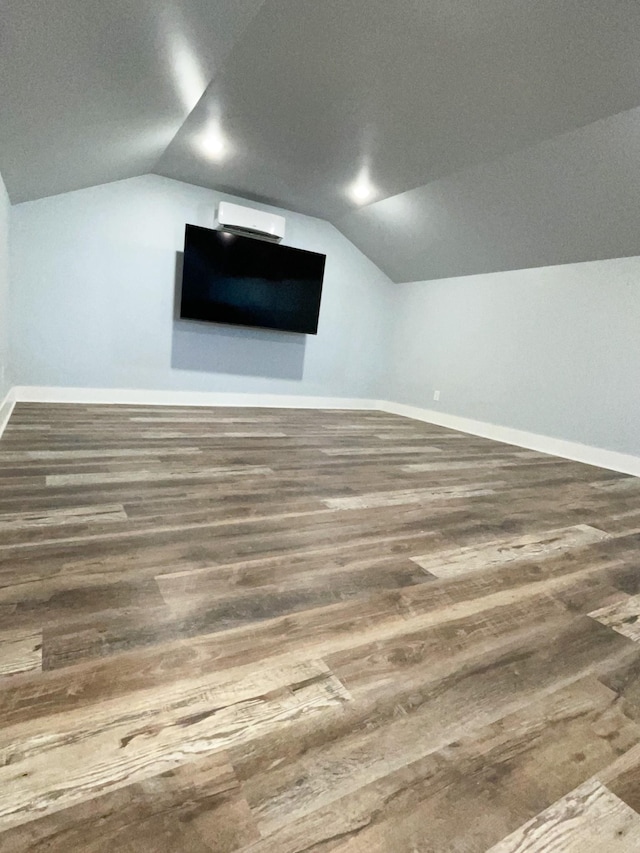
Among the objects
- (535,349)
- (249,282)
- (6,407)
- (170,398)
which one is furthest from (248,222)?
(535,349)

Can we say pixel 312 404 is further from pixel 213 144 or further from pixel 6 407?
pixel 6 407

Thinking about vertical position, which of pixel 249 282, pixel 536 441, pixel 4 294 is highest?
pixel 249 282

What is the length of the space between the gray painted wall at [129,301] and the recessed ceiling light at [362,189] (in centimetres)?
111

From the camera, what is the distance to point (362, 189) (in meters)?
4.84

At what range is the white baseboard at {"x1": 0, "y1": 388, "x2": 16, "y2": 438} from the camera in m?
3.54

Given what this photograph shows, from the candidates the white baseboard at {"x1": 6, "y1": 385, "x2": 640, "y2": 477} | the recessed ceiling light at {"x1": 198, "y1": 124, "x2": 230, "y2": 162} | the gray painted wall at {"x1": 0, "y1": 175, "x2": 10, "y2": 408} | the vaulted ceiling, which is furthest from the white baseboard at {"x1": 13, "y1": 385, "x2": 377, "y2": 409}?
the recessed ceiling light at {"x1": 198, "y1": 124, "x2": 230, "y2": 162}

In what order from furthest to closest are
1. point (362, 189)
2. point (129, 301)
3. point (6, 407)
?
point (129, 301) → point (362, 189) → point (6, 407)

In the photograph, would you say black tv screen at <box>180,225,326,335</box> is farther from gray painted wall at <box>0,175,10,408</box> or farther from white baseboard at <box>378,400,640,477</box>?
white baseboard at <box>378,400,640,477</box>

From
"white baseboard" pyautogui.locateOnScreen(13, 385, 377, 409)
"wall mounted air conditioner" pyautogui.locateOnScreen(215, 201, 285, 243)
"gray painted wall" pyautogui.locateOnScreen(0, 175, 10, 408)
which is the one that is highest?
"wall mounted air conditioner" pyautogui.locateOnScreen(215, 201, 285, 243)

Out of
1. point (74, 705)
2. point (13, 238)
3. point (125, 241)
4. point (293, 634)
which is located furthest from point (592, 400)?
point (13, 238)

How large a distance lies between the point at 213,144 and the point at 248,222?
1.29 metres

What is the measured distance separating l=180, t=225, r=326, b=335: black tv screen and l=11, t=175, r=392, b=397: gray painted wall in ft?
0.71

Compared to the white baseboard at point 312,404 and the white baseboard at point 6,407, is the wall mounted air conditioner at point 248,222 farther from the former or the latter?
the white baseboard at point 6,407

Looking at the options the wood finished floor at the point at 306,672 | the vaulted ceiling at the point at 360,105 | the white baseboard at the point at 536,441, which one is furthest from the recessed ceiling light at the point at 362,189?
the wood finished floor at the point at 306,672
